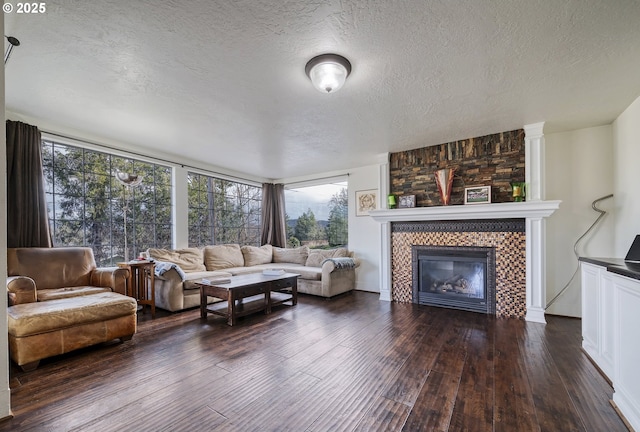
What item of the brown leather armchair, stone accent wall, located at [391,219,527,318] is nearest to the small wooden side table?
the brown leather armchair

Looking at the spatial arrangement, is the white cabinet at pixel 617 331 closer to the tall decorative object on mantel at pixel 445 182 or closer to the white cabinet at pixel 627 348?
the white cabinet at pixel 627 348

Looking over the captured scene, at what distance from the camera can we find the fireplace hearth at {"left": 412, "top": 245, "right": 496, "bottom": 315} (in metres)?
3.74

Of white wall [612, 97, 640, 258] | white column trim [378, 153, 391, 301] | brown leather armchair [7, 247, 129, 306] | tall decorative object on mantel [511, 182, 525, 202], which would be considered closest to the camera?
white wall [612, 97, 640, 258]

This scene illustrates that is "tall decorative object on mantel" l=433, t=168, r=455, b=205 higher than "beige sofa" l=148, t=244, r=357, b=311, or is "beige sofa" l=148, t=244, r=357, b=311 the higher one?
"tall decorative object on mantel" l=433, t=168, r=455, b=205

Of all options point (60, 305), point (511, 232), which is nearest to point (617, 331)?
point (511, 232)

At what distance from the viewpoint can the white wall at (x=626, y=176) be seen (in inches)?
107

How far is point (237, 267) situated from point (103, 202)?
2.27 meters

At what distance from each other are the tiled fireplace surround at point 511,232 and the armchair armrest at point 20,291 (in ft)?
14.1

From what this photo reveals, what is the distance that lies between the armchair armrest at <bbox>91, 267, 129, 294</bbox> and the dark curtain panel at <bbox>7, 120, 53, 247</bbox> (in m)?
0.66

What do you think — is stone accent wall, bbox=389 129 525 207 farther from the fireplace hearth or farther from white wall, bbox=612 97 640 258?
white wall, bbox=612 97 640 258

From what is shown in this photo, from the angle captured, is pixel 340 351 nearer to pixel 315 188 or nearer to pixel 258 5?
pixel 258 5

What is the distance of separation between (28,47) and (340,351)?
337cm

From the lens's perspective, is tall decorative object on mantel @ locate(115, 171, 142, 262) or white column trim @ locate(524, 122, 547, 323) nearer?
white column trim @ locate(524, 122, 547, 323)

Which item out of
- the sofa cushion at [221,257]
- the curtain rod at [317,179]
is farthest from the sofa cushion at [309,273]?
the curtain rod at [317,179]
